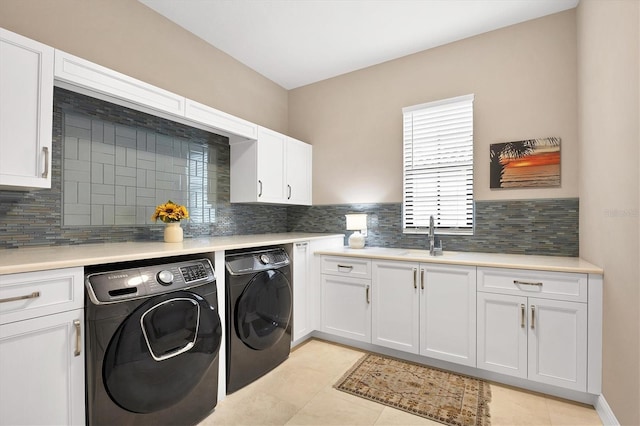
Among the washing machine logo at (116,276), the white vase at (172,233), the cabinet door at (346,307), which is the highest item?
the white vase at (172,233)

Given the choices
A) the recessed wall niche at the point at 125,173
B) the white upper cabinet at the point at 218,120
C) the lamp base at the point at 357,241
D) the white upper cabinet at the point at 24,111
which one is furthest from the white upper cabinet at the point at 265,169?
the white upper cabinet at the point at 24,111

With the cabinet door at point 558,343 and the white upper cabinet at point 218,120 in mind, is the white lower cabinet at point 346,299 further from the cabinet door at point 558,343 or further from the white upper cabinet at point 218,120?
the white upper cabinet at point 218,120

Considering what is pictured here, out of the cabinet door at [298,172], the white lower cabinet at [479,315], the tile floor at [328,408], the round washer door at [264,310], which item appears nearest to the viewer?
the tile floor at [328,408]

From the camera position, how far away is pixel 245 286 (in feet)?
7.19

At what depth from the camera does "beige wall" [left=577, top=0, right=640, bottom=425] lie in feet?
Answer: 4.81

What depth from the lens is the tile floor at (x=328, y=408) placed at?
186cm

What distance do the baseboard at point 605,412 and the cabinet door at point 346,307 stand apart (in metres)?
1.51

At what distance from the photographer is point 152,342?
158 centimetres

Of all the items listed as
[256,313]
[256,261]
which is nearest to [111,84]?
[256,261]

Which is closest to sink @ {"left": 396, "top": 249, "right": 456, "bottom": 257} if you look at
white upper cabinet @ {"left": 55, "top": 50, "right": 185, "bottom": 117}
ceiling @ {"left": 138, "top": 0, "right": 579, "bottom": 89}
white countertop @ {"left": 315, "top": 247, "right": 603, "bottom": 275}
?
white countertop @ {"left": 315, "top": 247, "right": 603, "bottom": 275}

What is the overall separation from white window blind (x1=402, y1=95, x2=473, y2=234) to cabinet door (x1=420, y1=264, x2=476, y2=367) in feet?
2.34

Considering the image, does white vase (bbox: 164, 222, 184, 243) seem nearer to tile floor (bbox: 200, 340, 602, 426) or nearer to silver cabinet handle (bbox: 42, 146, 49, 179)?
silver cabinet handle (bbox: 42, 146, 49, 179)

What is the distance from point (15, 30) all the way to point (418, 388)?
133 inches

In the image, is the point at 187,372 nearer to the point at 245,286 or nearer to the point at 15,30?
the point at 245,286
